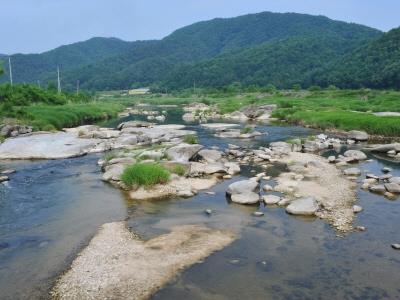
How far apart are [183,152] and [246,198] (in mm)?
9568

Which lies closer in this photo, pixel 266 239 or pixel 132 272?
pixel 132 272

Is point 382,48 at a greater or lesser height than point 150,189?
greater

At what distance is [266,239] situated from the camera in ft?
52.1

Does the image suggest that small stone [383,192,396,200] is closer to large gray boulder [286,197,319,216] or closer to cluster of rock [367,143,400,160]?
large gray boulder [286,197,319,216]

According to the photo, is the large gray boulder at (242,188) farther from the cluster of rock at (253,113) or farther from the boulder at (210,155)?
the cluster of rock at (253,113)

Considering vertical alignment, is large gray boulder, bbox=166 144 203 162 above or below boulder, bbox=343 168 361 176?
above

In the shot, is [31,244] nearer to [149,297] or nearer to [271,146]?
[149,297]

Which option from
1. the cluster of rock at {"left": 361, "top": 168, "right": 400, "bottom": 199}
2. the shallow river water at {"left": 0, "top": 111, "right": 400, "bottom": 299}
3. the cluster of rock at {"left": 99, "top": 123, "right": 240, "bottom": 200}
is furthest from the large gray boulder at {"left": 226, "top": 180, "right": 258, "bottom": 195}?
the cluster of rock at {"left": 361, "top": 168, "right": 400, "bottom": 199}

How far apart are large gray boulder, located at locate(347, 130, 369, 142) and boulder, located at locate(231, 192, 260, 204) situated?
889 inches

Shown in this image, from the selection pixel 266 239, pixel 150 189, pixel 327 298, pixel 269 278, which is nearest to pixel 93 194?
pixel 150 189

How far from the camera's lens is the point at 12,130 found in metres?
43.5

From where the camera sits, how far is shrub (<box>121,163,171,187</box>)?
22.7 meters

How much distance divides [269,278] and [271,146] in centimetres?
2365

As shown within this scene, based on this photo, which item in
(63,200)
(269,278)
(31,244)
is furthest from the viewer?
(63,200)
